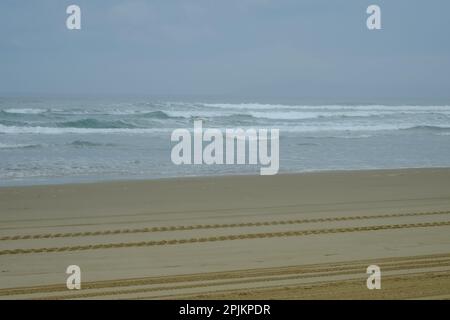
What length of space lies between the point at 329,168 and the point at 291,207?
650cm

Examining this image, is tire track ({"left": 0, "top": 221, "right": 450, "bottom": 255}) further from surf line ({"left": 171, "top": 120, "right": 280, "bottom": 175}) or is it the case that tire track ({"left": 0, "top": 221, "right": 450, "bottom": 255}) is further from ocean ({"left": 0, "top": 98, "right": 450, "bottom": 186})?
surf line ({"left": 171, "top": 120, "right": 280, "bottom": 175})

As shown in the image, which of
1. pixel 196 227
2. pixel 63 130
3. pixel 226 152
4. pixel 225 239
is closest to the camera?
pixel 225 239

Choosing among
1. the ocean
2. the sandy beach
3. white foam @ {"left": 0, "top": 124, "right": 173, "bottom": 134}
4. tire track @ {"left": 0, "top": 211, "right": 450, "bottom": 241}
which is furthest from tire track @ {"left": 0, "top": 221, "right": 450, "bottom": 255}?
white foam @ {"left": 0, "top": 124, "right": 173, "bottom": 134}

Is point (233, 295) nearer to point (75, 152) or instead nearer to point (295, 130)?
point (75, 152)

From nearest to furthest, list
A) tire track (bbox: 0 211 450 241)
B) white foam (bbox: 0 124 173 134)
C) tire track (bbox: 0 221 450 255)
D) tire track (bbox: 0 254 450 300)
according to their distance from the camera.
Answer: tire track (bbox: 0 254 450 300) → tire track (bbox: 0 221 450 255) → tire track (bbox: 0 211 450 241) → white foam (bbox: 0 124 173 134)

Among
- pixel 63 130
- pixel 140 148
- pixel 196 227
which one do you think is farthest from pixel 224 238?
pixel 63 130

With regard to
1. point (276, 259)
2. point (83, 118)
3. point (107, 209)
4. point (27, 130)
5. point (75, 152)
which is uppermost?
point (83, 118)

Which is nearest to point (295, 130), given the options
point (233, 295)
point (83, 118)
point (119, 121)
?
point (119, 121)

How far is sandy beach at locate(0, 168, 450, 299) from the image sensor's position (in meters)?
5.75

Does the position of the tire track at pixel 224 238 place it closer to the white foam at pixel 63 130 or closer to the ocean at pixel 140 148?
the ocean at pixel 140 148

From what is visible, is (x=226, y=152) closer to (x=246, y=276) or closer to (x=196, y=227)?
(x=196, y=227)

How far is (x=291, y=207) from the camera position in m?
10.6

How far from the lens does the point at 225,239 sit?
8.01m

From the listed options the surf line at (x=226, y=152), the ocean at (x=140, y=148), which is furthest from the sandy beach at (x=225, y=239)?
the surf line at (x=226, y=152)
